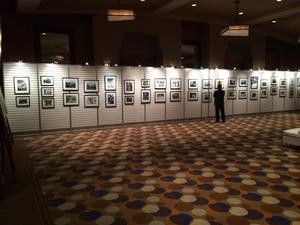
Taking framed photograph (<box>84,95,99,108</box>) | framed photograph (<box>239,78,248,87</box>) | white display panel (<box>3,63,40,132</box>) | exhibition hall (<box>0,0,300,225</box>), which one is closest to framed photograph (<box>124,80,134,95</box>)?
exhibition hall (<box>0,0,300,225</box>)

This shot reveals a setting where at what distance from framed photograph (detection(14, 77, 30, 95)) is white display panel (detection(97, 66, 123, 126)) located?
2857 mm

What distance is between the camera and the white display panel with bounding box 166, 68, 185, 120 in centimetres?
1326

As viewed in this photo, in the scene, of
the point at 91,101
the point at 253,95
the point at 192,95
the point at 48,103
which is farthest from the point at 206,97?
the point at 48,103

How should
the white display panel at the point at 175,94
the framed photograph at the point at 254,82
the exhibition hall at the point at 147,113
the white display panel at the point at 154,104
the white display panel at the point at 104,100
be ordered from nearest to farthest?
1. the exhibition hall at the point at 147,113
2. the white display panel at the point at 104,100
3. the white display panel at the point at 154,104
4. the white display panel at the point at 175,94
5. the framed photograph at the point at 254,82

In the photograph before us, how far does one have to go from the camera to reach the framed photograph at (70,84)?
10.8 metres

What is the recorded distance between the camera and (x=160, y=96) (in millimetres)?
13031

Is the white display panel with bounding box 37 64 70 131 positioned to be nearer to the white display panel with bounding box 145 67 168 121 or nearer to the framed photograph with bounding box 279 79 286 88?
the white display panel with bounding box 145 67 168 121

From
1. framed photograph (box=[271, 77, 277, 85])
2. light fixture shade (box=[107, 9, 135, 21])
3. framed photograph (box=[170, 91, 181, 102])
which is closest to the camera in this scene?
light fixture shade (box=[107, 9, 135, 21])

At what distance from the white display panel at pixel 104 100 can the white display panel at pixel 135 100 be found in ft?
0.97

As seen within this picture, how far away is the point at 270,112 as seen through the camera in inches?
666

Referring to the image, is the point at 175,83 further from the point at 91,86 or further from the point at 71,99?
the point at 71,99

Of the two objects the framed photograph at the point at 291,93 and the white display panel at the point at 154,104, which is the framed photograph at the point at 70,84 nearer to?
the white display panel at the point at 154,104

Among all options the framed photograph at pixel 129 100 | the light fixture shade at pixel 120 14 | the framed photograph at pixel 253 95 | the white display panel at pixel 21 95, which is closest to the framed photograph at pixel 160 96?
the framed photograph at pixel 129 100

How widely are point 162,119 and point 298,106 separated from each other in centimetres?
1114
